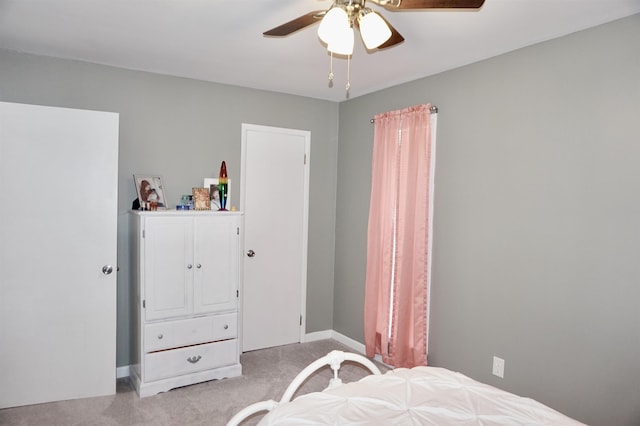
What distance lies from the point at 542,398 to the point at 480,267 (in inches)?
34.0

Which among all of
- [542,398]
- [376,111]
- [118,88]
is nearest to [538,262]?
[542,398]

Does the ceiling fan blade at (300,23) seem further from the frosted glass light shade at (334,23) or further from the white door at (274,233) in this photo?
the white door at (274,233)

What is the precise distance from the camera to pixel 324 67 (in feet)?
10.6

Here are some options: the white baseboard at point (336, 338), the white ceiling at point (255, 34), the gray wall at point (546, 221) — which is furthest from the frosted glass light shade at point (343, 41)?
the white baseboard at point (336, 338)

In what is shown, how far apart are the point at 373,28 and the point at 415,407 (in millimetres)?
1470

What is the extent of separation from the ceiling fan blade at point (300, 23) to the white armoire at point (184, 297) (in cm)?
171

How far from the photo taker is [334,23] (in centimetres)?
160

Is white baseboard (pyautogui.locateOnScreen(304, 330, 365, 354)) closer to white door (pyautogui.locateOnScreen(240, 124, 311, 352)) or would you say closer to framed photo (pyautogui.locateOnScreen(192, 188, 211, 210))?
white door (pyautogui.locateOnScreen(240, 124, 311, 352))

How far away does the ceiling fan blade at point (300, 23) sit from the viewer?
1761 mm

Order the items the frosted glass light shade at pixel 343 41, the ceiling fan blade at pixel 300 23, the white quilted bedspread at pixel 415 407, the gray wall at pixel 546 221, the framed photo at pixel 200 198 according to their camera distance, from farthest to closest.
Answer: the framed photo at pixel 200 198
the gray wall at pixel 546 221
the ceiling fan blade at pixel 300 23
the frosted glass light shade at pixel 343 41
the white quilted bedspread at pixel 415 407

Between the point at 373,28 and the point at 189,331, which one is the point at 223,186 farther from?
the point at 373,28

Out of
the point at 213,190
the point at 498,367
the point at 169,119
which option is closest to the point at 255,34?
the point at 169,119

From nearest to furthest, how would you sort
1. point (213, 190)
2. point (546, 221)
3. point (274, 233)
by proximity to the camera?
point (546, 221) → point (213, 190) → point (274, 233)

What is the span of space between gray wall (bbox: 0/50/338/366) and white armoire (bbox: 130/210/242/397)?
42 cm
